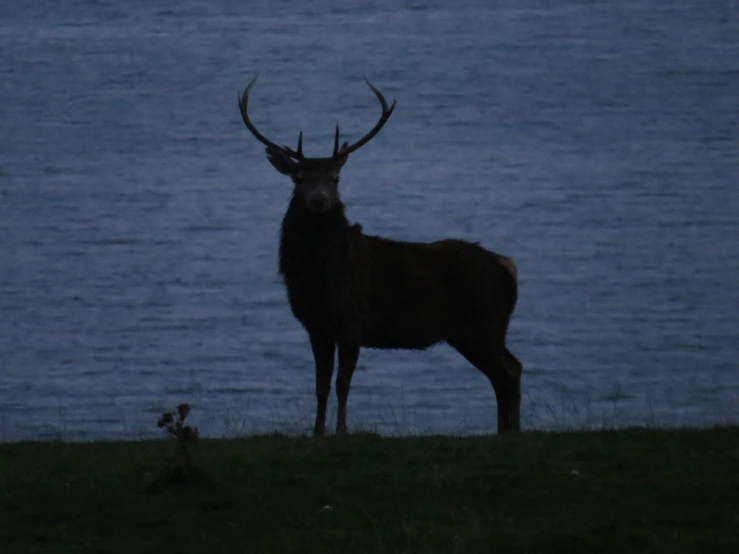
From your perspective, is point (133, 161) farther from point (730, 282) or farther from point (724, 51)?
point (730, 282)

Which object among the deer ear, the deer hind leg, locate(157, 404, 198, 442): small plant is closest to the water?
the deer hind leg

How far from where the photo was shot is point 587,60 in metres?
80.2

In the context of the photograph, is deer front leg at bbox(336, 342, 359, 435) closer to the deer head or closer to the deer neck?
the deer neck

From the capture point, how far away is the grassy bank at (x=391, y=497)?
735cm

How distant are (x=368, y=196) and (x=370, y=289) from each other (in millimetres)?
44302

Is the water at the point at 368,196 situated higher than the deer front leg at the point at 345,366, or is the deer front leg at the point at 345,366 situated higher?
the deer front leg at the point at 345,366

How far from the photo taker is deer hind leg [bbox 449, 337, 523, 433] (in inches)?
474

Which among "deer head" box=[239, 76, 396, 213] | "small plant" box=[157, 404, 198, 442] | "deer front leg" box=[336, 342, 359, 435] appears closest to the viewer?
"small plant" box=[157, 404, 198, 442]

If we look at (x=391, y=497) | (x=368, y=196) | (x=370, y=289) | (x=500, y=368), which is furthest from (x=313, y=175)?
(x=368, y=196)

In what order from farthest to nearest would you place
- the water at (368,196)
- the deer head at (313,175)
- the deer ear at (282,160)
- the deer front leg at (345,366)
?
1. the water at (368,196)
2. the deer ear at (282,160)
3. the deer head at (313,175)
4. the deer front leg at (345,366)

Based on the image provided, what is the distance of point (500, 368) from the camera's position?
39.7ft

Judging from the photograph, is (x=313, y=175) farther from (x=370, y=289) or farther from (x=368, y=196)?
(x=368, y=196)

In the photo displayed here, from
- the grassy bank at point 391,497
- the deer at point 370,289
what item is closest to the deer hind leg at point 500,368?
the deer at point 370,289

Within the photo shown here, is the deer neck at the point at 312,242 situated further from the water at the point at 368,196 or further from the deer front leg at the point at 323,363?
the water at the point at 368,196
